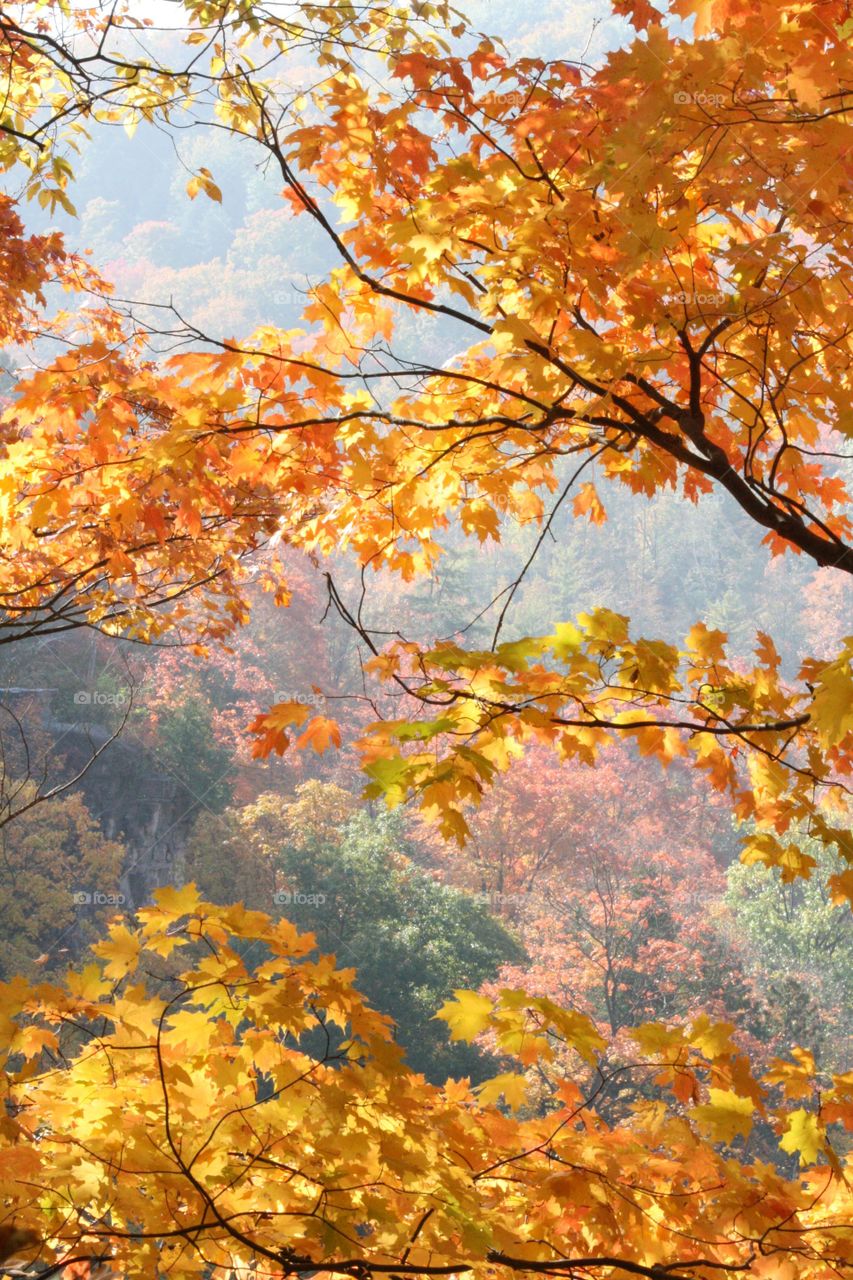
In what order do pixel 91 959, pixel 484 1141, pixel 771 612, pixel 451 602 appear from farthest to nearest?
1. pixel 771 612
2. pixel 451 602
3. pixel 91 959
4. pixel 484 1141

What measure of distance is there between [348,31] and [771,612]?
32.1 metres

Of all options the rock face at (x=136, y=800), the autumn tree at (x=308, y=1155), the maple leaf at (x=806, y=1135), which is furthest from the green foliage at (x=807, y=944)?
the autumn tree at (x=308, y=1155)

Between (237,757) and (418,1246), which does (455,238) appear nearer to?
(418,1246)

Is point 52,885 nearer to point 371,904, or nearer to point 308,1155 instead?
point 371,904

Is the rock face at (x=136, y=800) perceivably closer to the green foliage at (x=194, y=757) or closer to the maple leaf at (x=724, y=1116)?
the green foliage at (x=194, y=757)

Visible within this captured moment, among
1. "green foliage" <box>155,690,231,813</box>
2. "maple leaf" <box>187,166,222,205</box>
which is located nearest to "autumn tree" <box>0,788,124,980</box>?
"green foliage" <box>155,690,231,813</box>

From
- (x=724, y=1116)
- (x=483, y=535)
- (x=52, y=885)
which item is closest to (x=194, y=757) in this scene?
(x=52, y=885)

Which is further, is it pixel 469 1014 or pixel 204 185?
pixel 204 185

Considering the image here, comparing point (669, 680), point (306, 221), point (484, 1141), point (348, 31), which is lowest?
point (484, 1141)

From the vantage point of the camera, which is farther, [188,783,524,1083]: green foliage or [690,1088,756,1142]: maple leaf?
[188,783,524,1083]: green foliage

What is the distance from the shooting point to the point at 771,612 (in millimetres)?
32750

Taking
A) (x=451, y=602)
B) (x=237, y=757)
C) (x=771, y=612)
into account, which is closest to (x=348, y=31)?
(x=237, y=757)

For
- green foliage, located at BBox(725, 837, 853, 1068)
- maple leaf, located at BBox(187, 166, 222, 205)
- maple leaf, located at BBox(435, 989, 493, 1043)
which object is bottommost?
maple leaf, located at BBox(435, 989, 493, 1043)

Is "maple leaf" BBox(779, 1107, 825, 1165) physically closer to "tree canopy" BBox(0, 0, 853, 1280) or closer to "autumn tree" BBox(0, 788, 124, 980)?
"tree canopy" BBox(0, 0, 853, 1280)
